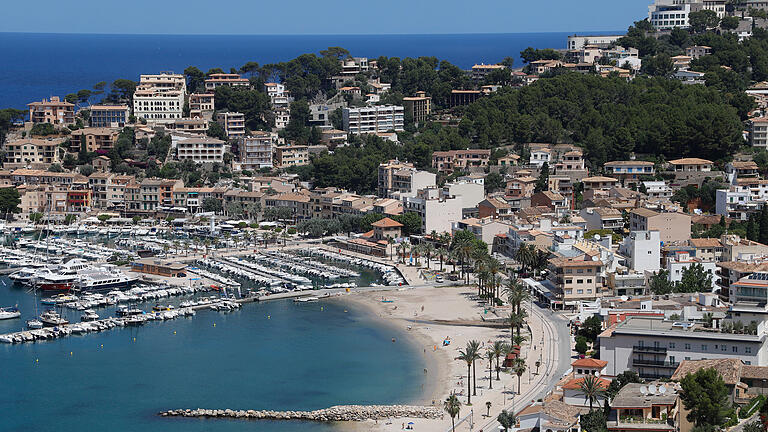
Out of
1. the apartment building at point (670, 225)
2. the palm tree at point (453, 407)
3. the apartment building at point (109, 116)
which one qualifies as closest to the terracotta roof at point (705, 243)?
the apartment building at point (670, 225)

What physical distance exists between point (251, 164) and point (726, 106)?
81.1ft

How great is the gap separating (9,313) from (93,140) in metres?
27.4

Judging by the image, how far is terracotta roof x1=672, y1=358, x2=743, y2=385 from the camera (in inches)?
1009

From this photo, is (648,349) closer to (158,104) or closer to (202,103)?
(202,103)

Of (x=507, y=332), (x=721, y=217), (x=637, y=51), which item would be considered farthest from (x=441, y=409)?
(x=637, y=51)

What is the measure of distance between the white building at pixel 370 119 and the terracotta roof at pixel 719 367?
43527mm

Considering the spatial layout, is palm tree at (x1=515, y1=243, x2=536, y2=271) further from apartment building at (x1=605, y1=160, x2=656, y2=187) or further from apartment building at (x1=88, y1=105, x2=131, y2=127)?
apartment building at (x1=88, y1=105, x2=131, y2=127)

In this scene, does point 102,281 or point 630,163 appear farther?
point 630,163

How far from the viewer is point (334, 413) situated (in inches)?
1154

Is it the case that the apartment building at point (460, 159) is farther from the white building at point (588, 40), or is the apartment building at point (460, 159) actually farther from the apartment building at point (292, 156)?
the white building at point (588, 40)

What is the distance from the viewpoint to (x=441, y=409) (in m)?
29.2

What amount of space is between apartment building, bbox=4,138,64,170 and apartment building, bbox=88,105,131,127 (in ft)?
15.8

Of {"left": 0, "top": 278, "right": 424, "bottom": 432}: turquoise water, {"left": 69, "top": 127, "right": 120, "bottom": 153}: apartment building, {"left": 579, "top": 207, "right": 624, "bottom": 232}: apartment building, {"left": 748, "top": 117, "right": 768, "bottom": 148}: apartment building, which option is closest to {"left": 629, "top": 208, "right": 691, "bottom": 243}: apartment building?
{"left": 579, "top": 207, "right": 624, "bottom": 232}: apartment building

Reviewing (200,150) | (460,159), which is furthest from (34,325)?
(460,159)
